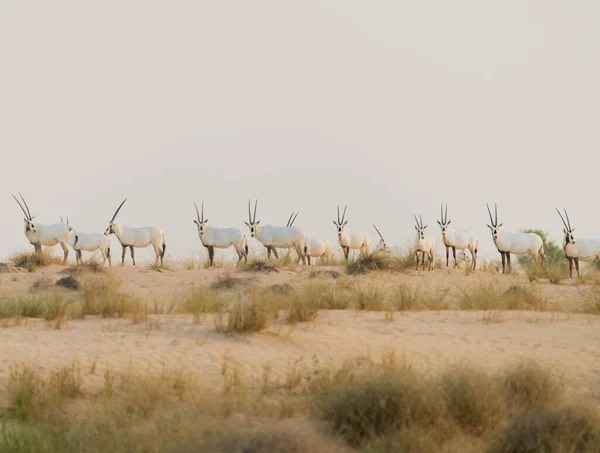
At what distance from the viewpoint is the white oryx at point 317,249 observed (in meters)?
33.0

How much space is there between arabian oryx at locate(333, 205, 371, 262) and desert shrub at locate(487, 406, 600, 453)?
77.2 feet

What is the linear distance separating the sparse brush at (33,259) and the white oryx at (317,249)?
27.2ft

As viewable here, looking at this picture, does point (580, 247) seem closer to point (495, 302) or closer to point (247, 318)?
point (495, 302)

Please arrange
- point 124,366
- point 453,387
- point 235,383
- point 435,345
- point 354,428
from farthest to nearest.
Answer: point 435,345, point 124,366, point 235,383, point 453,387, point 354,428

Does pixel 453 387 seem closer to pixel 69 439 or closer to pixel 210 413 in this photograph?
pixel 210 413

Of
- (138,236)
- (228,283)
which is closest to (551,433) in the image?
(228,283)

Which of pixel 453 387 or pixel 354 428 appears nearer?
pixel 354 428

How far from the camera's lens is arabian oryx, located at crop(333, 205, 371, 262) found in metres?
32.5

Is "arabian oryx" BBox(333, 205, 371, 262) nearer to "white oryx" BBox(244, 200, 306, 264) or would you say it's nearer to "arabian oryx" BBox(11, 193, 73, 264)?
"white oryx" BBox(244, 200, 306, 264)

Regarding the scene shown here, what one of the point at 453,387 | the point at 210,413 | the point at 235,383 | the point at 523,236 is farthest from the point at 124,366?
the point at 523,236

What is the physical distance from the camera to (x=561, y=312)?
16781 millimetres

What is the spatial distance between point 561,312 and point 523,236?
13883mm

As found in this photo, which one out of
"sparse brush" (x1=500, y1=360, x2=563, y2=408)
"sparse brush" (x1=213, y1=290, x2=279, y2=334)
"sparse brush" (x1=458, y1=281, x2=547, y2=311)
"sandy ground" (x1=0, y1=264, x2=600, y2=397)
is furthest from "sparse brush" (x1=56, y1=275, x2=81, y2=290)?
"sparse brush" (x1=500, y1=360, x2=563, y2=408)

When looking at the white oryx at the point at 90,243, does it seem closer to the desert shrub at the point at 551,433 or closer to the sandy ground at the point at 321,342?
the sandy ground at the point at 321,342
